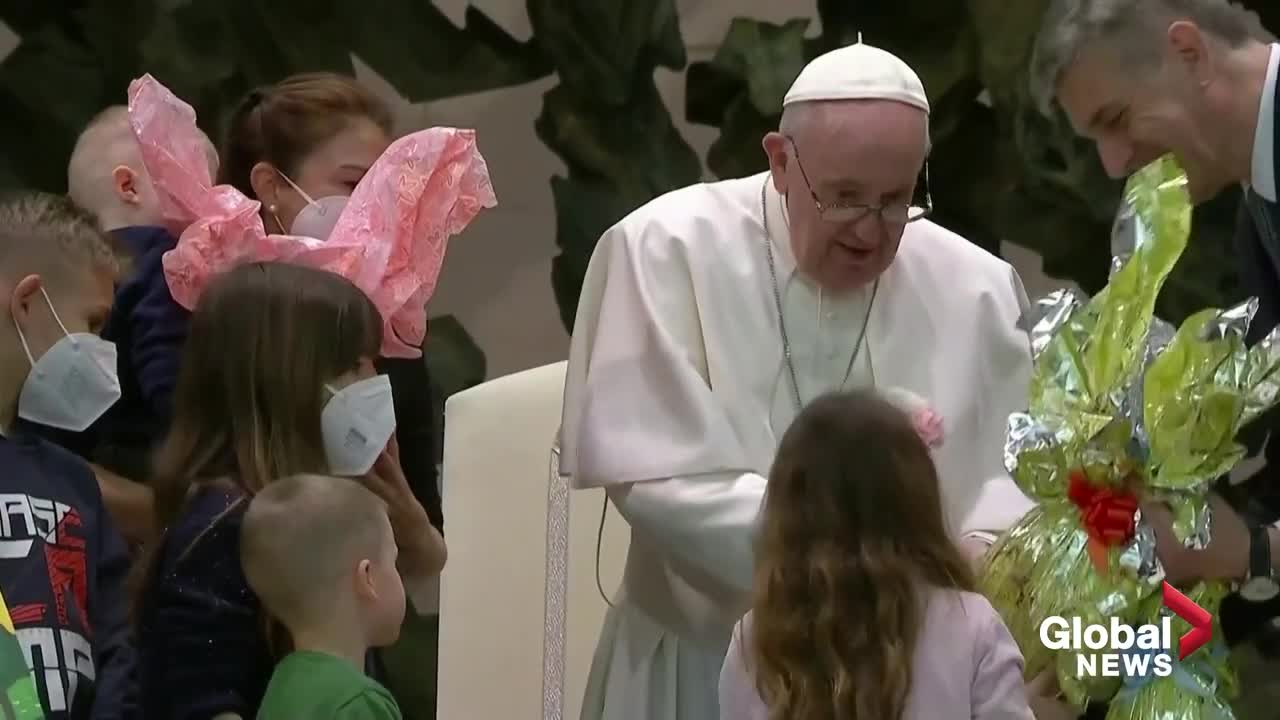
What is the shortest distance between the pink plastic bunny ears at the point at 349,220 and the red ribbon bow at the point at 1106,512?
132cm

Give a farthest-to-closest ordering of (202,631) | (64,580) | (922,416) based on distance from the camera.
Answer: (922,416) < (64,580) < (202,631)

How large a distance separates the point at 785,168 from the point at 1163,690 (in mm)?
1232

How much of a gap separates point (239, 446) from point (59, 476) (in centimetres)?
29

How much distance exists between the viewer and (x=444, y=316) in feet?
22.2

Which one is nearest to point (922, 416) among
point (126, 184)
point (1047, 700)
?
point (1047, 700)

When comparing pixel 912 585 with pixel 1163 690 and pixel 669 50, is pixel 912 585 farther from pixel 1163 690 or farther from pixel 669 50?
pixel 669 50

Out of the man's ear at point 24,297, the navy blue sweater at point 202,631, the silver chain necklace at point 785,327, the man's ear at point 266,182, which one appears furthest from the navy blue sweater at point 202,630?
the silver chain necklace at point 785,327

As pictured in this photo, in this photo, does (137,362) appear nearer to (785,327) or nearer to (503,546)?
(785,327)

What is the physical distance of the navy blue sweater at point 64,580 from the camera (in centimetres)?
350

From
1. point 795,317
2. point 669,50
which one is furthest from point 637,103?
point 795,317

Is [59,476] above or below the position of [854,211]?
below

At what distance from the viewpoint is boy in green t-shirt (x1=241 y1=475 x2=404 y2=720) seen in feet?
11.3

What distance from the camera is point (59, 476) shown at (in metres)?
3.63

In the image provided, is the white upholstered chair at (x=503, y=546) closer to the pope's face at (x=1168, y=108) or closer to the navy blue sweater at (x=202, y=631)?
the pope's face at (x=1168, y=108)
